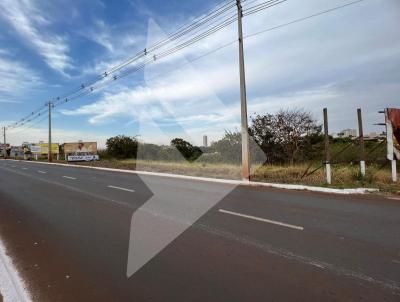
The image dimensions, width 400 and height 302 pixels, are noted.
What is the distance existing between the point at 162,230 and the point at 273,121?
75.0 ft

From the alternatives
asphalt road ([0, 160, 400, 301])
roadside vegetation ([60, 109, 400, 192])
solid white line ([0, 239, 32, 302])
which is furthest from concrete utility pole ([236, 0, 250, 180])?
solid white line ([0, 239, 32, 302])

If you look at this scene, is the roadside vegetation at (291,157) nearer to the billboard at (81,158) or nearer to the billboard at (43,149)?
the billboard at (81,158)

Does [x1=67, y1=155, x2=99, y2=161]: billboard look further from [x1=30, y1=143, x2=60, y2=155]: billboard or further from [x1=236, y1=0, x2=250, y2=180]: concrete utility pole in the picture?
[x1=236, y1=0, x2=250, y2=180]: concrete utility pole

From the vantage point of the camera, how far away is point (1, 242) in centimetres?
733

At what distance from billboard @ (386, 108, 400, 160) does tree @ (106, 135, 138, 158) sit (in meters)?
53.0

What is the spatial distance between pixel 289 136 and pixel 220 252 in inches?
932

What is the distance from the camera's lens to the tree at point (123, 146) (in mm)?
65562

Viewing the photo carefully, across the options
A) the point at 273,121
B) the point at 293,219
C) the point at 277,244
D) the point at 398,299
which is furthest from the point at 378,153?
the point at 398,299

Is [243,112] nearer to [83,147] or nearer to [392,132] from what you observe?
[392,132]

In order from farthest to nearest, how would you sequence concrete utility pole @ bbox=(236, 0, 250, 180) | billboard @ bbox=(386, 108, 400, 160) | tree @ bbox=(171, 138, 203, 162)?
tree @ bbox=(171, 138, 203, 162) < concrete utility pole @ bbox=(236, 0, 250, 180) < billboard @ bbox=(386, 108, 400, 160)

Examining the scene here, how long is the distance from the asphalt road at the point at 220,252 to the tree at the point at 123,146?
5509 centimetres

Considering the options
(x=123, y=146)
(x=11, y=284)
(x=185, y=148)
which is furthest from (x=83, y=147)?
(x=11, y=284)

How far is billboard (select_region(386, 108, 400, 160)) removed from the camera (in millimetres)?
15352

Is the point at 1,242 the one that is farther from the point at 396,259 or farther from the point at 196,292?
the point at 396,259
